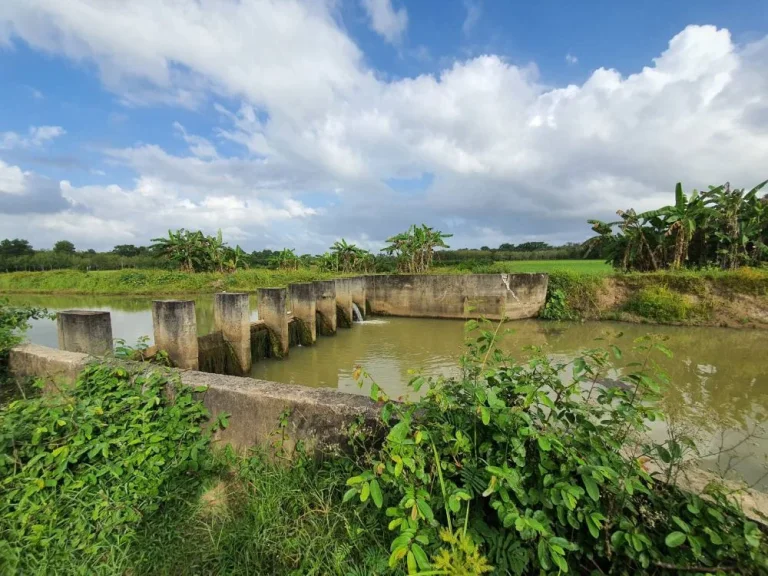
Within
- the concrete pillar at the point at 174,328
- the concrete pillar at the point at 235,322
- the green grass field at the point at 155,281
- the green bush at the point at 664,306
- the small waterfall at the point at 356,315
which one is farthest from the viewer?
the green grass field at the point at 155,281

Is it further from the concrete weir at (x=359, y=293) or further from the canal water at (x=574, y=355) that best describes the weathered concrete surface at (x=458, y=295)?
the concrete weir at (x=359, y=293)

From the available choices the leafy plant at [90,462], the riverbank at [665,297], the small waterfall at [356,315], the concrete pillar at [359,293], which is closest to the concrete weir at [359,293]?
the concrete pillar at [359,293]

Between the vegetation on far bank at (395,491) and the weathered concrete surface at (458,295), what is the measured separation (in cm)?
1150

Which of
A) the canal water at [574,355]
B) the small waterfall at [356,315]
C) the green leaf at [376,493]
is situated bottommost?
the canal water at [574,355]

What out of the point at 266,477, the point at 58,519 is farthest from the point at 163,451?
the point at 266,477

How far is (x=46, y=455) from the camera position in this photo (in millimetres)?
2158

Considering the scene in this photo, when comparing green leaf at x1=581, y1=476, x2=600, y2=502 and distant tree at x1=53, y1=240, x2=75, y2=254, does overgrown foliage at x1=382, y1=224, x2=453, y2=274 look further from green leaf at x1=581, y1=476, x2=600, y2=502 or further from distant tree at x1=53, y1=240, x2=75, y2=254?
distant tree at x1=53, y1=240, x2=75, y2=254

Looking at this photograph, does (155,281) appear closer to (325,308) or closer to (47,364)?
(325,308)

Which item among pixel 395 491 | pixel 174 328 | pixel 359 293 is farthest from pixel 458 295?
pixel 395 491

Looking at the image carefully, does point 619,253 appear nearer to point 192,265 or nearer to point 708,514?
point 708,514

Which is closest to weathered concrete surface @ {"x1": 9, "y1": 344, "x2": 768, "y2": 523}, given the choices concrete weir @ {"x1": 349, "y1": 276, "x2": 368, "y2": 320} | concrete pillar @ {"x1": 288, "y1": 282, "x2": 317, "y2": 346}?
concrete pillar @ {"x1": 288, "y1": 282, "x2": 317, "y2": 346}

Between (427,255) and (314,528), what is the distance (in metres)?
18.5

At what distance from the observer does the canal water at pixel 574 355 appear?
4.89 meters

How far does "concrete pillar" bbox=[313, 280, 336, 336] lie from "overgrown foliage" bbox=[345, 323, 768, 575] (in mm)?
9205
